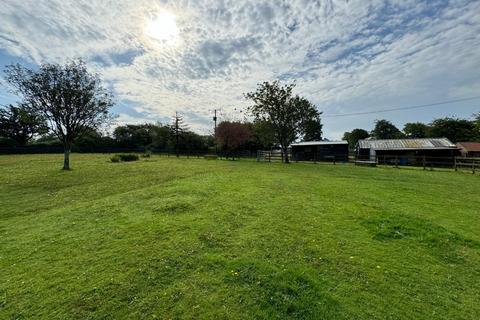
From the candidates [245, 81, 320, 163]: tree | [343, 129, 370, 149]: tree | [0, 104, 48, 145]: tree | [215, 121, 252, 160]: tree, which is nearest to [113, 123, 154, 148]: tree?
[0, 104, 48, 145]: tree

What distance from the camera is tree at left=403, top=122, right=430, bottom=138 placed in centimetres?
6187

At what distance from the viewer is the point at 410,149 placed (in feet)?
98.3

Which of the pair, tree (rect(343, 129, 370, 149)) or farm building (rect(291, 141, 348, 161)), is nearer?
farm building (rect(291, 141, 348, 161))

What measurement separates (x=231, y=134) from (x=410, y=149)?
24.7 metres

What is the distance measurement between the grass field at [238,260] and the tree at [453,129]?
5927cm

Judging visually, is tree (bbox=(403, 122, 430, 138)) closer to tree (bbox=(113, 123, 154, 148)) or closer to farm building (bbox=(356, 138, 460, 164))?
farm building (bbox=(356, 138, 460, 164))

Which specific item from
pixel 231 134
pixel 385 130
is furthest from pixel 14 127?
pixel 385 130

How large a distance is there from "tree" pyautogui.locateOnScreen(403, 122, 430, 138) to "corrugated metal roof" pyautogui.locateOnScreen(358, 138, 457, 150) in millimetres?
36099

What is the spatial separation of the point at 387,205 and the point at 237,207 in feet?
15.4

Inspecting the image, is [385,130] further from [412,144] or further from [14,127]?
[14,127]

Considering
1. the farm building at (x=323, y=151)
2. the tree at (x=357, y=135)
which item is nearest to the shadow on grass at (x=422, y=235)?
the farm building at (x=323, y=151)

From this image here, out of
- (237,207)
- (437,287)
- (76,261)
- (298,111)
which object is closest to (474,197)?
(437,287)

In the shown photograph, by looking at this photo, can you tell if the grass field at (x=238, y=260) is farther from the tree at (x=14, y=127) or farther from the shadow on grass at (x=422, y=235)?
the tree at (x=14, y=127)

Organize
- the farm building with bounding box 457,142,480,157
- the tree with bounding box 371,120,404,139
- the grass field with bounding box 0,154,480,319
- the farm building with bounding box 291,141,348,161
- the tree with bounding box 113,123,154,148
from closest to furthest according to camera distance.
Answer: the grass field with bounding box 0,154,480,319 < the farm building with bounding box 291,141,348,161 < the farm building with bounding box 457,142,480,157 < the tree with bounding box 113,123,154,148 < the tree with bounding box 371,120,404,139
